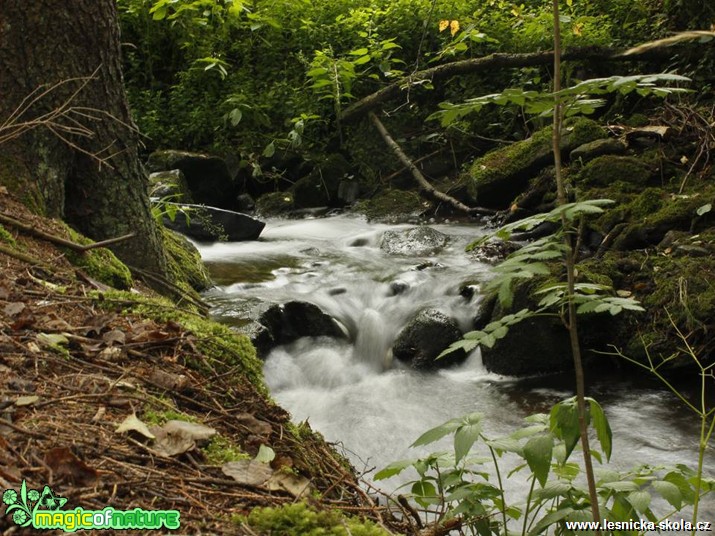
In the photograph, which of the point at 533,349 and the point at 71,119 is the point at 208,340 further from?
the point at 533,349

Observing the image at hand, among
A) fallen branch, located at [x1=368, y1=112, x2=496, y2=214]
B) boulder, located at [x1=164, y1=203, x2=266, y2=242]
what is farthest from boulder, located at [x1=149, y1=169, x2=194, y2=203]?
fallen branch, located at [x1=368, y1=112, x2=496, y2=214]

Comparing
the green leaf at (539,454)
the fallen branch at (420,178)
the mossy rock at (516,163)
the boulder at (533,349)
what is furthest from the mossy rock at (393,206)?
the green leaf at (539,454)

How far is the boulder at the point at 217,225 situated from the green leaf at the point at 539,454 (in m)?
6.26

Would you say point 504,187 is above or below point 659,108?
below

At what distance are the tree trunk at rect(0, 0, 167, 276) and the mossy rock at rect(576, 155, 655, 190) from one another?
5087 mm

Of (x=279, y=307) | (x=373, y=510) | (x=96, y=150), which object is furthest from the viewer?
(x=279, y=307)

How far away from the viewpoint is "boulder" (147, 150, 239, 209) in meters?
9.94

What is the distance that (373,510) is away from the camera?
75.7 inches

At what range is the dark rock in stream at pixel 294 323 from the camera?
18.2 feet

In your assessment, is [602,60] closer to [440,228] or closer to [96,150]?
[440,228]

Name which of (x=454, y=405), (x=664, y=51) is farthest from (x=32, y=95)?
(x=664, y=51)

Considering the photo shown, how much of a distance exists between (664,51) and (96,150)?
691 cm

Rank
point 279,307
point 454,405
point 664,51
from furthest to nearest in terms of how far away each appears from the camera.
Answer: point 664,51 → point 279,307 → point 454,405

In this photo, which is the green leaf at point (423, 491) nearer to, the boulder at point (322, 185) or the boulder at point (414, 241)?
the boulder at point (414, 241)
